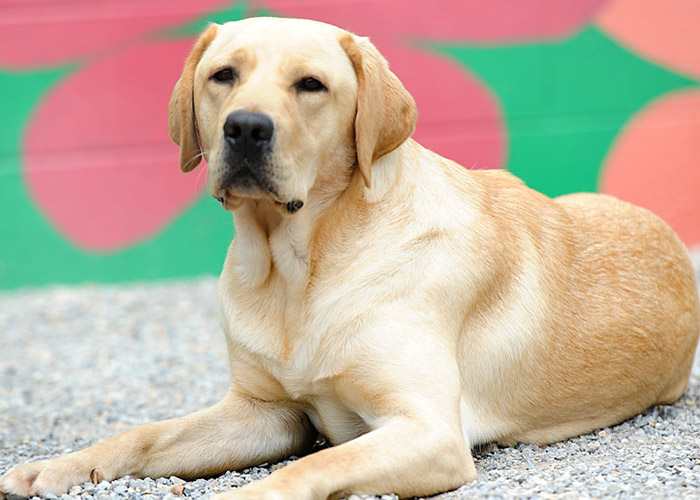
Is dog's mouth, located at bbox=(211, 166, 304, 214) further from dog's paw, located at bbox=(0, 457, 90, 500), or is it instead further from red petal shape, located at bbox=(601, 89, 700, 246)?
red petal shape, located at bbox=(601, 89, 700, 246)

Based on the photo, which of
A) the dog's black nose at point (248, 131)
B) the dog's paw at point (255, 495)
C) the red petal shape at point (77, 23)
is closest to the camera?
the dog's paw at point (255, 495)

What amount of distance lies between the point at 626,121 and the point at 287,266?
4599mm

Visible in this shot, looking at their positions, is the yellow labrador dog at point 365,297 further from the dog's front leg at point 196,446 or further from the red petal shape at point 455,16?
the red petal shape at point 455,16

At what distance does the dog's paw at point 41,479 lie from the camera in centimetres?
286

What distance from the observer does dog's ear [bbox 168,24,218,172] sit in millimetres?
3219

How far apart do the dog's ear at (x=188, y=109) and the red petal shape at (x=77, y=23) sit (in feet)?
12.4

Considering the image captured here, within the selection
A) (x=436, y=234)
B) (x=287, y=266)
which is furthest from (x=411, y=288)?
(x=287, y=266)

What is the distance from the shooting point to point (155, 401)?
465 centimetres

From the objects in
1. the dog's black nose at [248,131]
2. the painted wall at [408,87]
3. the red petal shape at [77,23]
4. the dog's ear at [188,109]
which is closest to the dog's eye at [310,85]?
the dog's black nose at [248,131]

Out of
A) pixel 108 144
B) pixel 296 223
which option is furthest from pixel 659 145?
pixel 296 223

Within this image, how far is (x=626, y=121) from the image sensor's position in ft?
23.1

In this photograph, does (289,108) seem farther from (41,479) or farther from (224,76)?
(41,479)

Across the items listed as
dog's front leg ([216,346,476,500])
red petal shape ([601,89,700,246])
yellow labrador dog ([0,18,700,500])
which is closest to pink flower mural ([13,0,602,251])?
red petal shape ([601,89,700,246])

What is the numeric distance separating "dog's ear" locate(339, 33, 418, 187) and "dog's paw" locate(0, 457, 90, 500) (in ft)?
4.19
